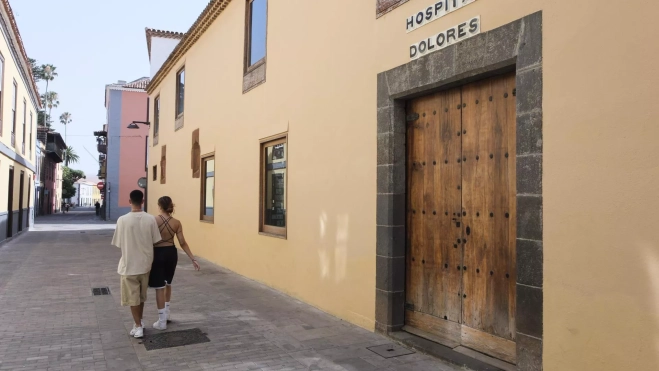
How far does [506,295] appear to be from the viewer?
4.18 m

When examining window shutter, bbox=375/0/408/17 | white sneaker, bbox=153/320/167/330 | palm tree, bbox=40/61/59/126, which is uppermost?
palm tree, bbox=40/61/59/126

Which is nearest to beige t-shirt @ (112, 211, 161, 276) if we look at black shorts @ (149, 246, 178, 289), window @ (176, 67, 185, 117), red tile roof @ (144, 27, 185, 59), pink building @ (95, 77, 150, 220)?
black shorts @ (149, 246, 178, 289)

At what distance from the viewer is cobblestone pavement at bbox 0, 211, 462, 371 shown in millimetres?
4453

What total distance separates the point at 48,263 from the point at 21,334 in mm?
7062

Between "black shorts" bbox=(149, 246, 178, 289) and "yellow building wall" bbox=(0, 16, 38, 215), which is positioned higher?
"yellow building wall" bbox=(0, 16, 38, 215)

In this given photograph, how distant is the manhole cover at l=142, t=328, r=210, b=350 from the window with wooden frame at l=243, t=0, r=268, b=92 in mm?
4879

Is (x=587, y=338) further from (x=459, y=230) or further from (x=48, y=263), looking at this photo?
(x=48, y=263)

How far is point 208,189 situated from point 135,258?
23.1 feet

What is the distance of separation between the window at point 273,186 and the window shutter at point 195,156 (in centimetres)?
441

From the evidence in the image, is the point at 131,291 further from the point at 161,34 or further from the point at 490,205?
the point at 161,34

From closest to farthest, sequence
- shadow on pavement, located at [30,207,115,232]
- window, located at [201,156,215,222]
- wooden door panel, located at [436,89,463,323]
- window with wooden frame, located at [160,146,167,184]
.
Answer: wooden door panel, located at [436,89,463,323], window, located at [201,156,215,222], window with wooden frame, located at [160,146,167,184], shadow on pavement, located at [30,207,115,232]

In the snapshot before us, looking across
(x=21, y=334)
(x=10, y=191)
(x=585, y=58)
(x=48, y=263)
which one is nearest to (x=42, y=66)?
(x=10, y=191)

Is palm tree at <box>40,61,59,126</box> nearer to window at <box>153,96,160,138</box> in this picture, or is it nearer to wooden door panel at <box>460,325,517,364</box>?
window at <box>153,96,160,138</box>

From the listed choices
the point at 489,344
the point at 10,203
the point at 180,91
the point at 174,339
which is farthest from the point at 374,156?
the point at 10,203
